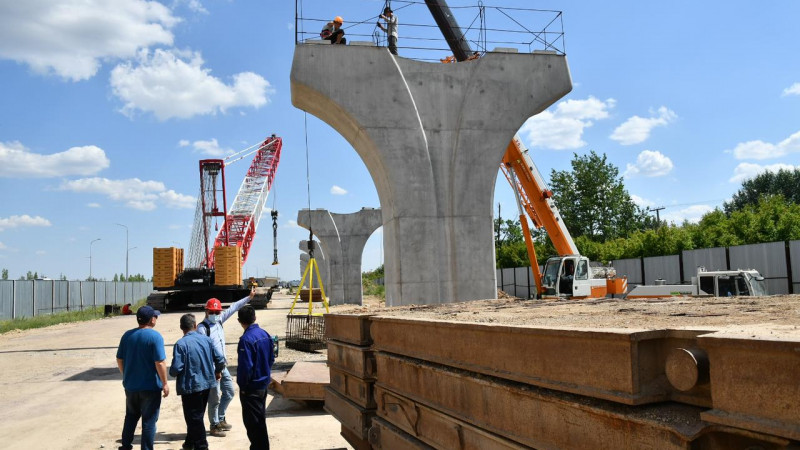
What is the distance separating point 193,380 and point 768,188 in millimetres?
62204

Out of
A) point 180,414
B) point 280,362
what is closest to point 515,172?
point 280,362

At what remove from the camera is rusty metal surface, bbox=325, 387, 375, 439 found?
4.66m

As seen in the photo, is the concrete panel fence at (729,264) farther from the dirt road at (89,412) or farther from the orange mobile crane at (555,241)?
the dirt road at (89,412)

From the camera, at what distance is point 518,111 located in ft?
39.6

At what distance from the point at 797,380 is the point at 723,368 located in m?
0.21

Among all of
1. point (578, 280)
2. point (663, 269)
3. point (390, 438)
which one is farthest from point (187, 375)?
point (663, 269)

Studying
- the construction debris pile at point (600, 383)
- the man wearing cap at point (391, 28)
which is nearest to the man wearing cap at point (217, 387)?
the construction debris pile at point (600, 383)

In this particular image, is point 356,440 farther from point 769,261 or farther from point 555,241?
point 769,261

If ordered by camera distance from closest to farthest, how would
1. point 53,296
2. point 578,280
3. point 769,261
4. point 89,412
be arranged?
point 89,412 → point 578,280 → point 769,261 → point 53,296

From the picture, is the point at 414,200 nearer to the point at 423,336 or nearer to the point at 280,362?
the point at 280,362

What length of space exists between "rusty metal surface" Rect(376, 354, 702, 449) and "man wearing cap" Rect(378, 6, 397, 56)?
9355 mm

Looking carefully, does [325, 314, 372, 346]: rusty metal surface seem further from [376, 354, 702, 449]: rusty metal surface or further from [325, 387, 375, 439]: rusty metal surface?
[376, 354, 702, 449]: rusty metal surface

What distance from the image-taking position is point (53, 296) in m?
34.6

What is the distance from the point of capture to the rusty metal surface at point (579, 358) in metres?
2.05
